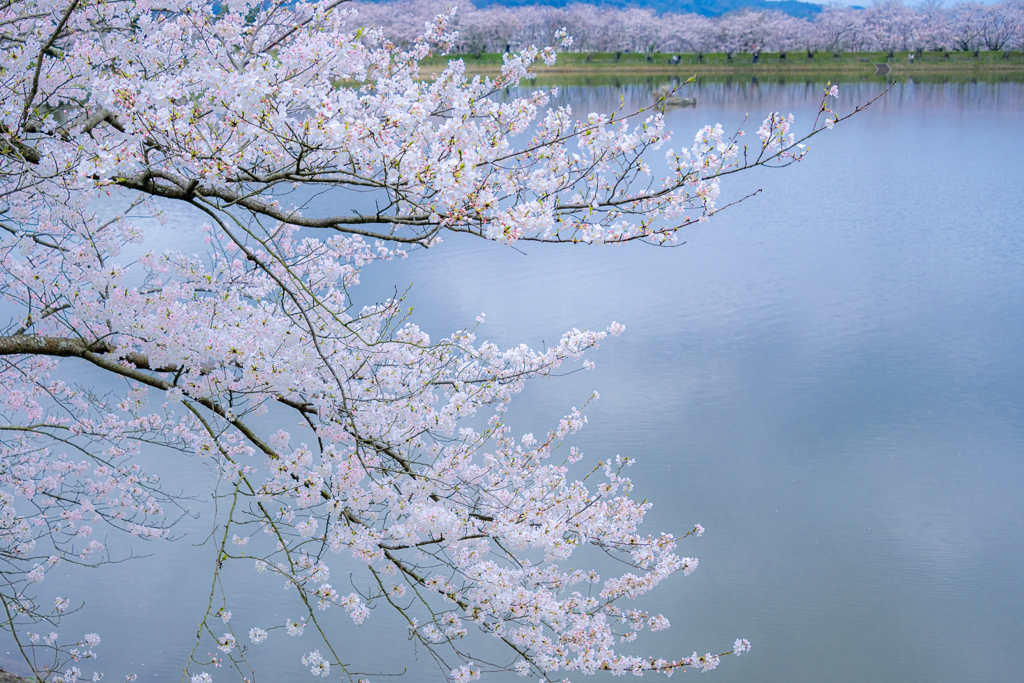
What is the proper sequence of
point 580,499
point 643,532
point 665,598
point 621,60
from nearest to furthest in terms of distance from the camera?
point 580,499 < point 665,598 < point 643,532 < point 621,60

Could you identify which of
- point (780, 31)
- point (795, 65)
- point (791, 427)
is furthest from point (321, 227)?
point (780, 31)

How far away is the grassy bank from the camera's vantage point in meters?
44.7

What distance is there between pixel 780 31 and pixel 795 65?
11.4 m

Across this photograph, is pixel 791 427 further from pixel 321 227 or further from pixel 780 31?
pixel 780 31

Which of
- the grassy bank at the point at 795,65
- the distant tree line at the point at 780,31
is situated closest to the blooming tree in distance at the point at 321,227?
the grassy bank at the point at 795,65

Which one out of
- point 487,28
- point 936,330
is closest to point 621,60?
point 487,28

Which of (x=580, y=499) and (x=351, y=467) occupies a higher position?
(x=351, y=467)

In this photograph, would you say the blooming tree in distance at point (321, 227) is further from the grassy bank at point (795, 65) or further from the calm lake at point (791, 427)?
the grassy bank at point (795, 65)

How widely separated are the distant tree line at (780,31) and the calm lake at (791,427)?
43632 millimetres

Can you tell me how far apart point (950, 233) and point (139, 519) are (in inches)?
525

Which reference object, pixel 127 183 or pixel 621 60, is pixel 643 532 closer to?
pixel 127 183

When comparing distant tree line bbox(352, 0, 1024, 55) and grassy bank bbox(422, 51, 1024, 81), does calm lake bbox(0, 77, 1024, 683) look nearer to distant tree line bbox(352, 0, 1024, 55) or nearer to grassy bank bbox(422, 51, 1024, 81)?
grassy bank bbox(422, 51, 1024, 81)

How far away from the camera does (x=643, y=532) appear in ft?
18.5

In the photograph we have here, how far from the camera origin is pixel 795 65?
50.6 m
